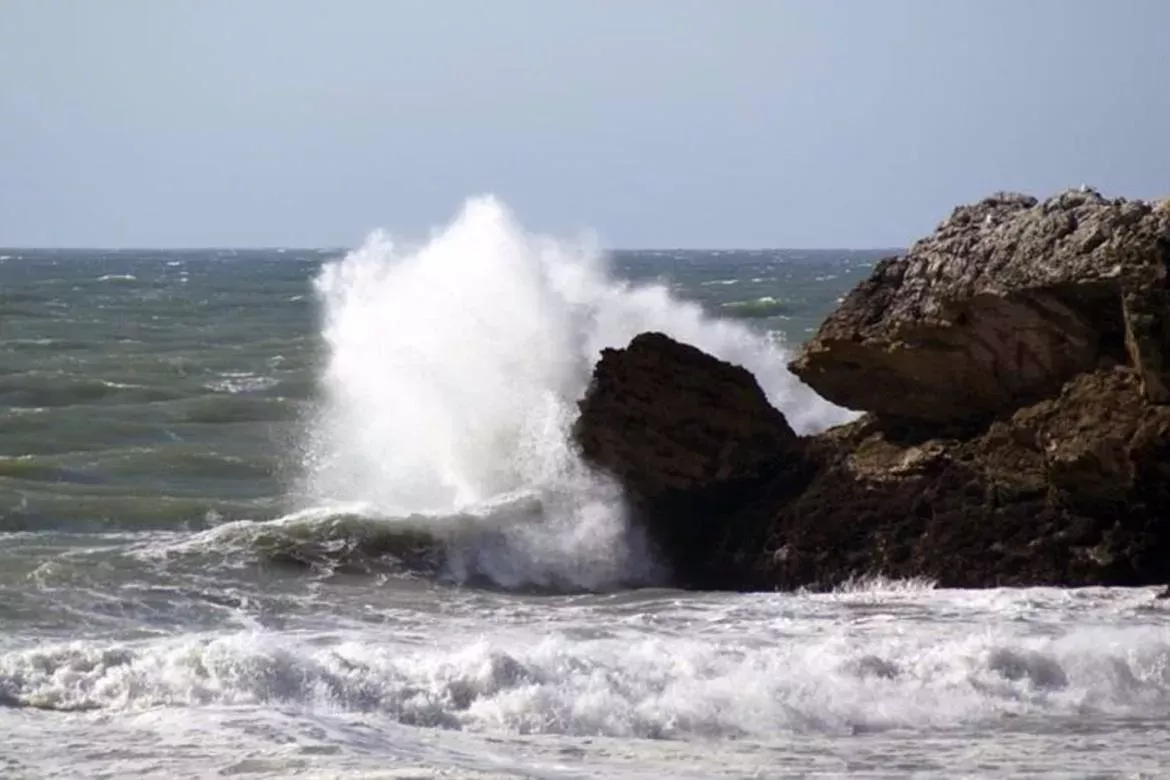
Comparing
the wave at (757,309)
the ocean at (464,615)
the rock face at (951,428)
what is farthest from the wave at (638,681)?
the wave at (757,309)

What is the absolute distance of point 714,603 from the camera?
37.8 feet

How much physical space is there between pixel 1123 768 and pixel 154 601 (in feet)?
19.4

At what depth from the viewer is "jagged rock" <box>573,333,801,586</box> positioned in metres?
12.4

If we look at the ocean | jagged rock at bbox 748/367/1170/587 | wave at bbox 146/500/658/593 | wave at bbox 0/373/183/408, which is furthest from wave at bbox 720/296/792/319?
jagged rock at bbox 748/367/1170/587

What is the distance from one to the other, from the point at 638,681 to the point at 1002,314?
12.4 feet

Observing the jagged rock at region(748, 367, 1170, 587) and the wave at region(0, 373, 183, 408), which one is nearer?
the jagged rock at region(748, 367, 1170, 587)

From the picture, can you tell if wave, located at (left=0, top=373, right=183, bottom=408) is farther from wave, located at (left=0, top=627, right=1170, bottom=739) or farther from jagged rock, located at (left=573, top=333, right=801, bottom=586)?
wave, located at (left=0, top=627, right=1170, bottom=739)

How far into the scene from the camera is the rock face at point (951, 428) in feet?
36.3

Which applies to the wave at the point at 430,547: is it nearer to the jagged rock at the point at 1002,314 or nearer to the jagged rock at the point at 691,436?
the jagged rock at the point at 691,436

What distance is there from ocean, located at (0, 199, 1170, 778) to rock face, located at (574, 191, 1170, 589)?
0.29m

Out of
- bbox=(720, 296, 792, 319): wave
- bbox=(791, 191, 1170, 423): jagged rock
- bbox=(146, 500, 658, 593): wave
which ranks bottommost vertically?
bbox=(146, 500, 658, 593): wave

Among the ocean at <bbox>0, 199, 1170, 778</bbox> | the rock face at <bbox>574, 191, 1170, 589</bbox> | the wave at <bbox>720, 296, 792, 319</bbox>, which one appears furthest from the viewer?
the wave at <bbox>720, 296, 792, 319</bbox>

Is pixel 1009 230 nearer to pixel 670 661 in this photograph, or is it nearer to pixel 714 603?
pixel 714 603

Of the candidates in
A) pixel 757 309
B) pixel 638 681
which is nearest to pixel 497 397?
pixel 638 681
